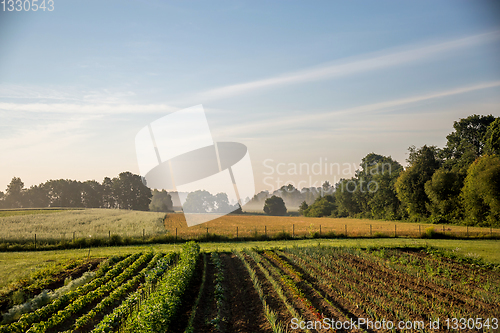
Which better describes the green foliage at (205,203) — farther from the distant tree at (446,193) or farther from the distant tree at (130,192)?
the distant tree at (446,193)

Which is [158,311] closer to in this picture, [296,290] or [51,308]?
[51,308]

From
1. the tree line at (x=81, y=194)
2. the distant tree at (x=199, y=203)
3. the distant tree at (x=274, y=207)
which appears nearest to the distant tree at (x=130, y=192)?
the tree line at (x=81, y=194)

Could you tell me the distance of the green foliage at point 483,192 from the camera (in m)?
40.9

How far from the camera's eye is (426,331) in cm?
849

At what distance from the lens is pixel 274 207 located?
106 meters

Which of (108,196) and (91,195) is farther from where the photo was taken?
(108,196)

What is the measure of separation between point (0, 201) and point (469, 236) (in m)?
122

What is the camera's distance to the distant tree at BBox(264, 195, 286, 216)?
10550 centimetres

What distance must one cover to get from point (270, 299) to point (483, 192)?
42738 mm

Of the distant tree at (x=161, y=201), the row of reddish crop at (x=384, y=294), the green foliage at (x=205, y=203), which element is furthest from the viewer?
the distant tree at (x=161, y=201)

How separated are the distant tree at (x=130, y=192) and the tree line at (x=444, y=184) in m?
61.8

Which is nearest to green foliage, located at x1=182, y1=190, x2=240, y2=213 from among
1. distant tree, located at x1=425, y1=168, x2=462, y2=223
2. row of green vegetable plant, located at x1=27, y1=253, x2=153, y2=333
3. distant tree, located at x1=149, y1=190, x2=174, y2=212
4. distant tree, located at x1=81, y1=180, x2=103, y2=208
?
distant tree, located at x1=149, y1=190, x2=174, y2=212

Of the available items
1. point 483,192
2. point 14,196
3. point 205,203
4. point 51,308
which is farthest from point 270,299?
point 14,196

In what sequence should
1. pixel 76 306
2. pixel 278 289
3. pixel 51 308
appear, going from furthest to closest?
pixel 278 289
pixel 51 308
pixel 76 306
